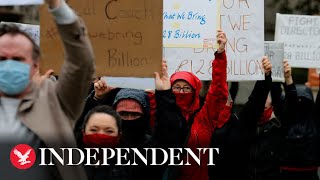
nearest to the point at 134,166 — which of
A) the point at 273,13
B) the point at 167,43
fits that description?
the point at 167,43

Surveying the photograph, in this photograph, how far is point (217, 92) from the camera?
4.50m

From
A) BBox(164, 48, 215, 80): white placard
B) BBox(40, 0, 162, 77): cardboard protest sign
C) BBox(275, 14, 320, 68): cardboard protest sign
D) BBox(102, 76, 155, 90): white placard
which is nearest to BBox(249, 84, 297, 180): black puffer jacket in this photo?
BBox(275, 14, 320, 68): cardboard protest sign

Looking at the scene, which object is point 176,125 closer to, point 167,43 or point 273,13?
point 167,43

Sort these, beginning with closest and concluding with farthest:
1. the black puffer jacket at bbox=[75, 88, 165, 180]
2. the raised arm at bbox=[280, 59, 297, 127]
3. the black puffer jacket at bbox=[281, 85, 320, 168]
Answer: the black puffer jacket at bbox=[75, 88, 165, 180] < the raised arm at bbox=[280, 59, 297, 127] < the black puffer jacket at bbox=[281, 85, 320, 168]

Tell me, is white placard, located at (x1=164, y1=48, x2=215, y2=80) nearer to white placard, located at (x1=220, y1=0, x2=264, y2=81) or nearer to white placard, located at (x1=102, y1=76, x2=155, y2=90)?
white placard, located at (x1=220, y1=0, x2=264, y2=81)

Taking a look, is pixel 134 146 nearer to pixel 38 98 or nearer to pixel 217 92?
pixel 217 92

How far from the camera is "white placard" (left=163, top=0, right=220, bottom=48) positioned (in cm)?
Answer: 502

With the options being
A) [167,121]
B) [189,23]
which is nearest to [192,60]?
[189,23]

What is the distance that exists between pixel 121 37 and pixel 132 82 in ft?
1.34

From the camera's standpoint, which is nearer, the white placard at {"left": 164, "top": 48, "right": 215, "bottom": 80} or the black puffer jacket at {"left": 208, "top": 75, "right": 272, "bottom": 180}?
the black puffer jacket at {"left": 208, "top": 75, "right": 272, "bottom": 180}

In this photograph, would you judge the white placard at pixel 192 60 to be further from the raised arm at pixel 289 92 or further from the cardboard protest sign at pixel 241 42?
the raised arm at pixel 289 92

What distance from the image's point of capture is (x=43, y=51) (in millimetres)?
4117

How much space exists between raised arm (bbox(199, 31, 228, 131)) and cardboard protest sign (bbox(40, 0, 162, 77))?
1.58 ft

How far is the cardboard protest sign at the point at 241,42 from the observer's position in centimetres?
504
